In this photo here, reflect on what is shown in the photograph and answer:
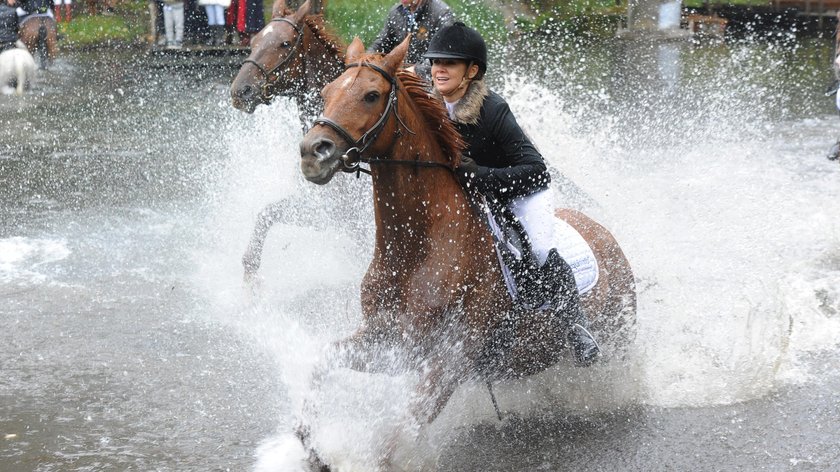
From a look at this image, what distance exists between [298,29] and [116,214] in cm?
352

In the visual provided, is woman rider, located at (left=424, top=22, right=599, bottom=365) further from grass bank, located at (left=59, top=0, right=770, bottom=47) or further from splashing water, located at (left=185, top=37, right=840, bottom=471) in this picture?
grass bank, located at (left=59, top=0, right=770, bottom=47)

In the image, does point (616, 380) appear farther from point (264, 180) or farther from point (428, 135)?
point (264, 180)

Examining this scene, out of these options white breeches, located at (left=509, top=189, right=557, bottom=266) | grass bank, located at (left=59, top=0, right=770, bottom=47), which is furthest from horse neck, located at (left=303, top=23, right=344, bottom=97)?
grass bank, located at (left=59, top=0, right=770, bottom=47)

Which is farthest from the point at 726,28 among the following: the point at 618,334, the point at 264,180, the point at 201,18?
the point at 618,334

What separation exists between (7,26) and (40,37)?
48.8 inches

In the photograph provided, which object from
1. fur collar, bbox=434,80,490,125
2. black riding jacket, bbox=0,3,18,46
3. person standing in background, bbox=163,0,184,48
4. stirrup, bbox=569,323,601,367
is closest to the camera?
fur collar, bbox=434,80,490,125

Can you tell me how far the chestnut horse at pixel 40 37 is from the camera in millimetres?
18000

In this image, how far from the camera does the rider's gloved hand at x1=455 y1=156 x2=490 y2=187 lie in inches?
187

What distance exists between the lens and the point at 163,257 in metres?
8.62

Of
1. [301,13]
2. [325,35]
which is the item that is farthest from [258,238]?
[301,13]

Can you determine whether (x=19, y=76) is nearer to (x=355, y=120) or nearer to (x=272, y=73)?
(x=272, y=73)

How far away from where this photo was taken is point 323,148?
163 inches

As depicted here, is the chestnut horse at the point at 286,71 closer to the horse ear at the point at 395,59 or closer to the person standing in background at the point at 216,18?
the horse ear at the point at 395,59

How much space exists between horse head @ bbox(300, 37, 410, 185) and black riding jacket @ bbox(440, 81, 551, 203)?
50cm
